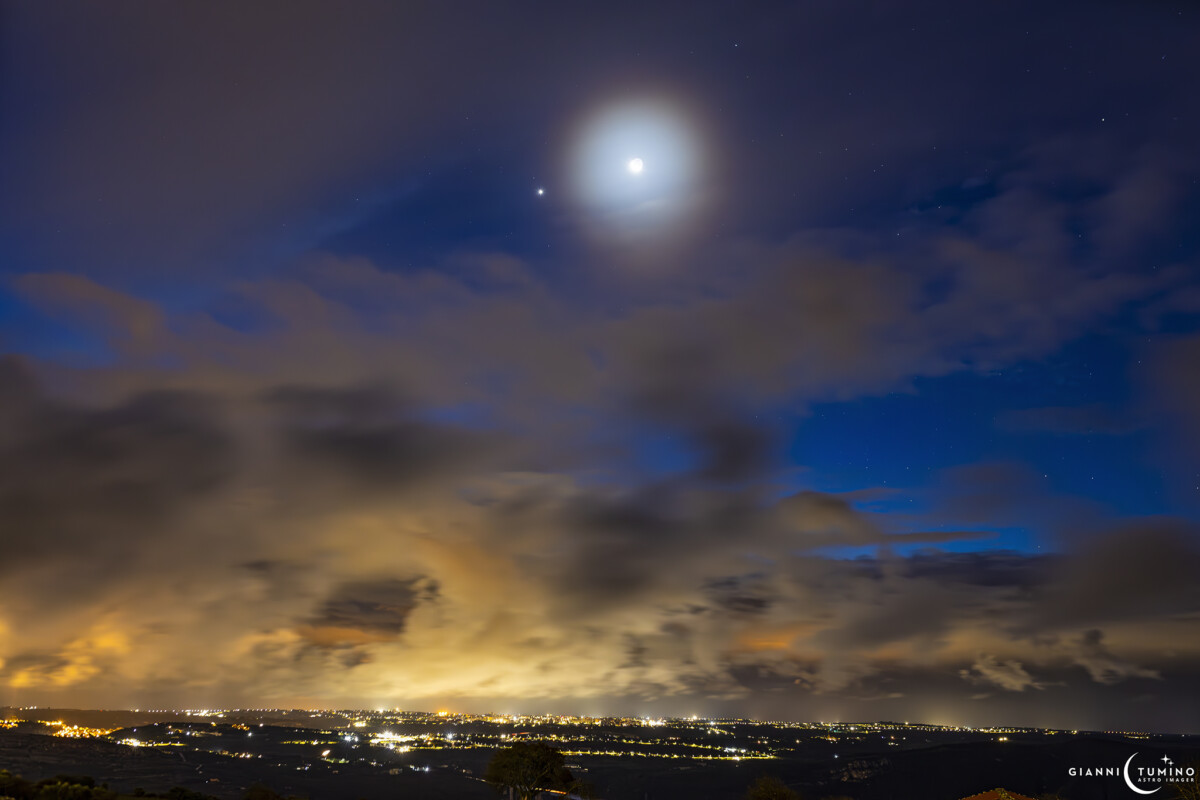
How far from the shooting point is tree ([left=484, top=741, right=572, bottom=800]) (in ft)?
229

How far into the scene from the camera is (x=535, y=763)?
230ft

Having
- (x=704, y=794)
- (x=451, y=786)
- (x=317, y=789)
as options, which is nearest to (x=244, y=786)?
(x=317, y=789)

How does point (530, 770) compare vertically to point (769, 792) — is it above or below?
above

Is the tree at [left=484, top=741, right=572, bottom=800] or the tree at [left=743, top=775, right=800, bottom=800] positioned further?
the tree at [left=743, top=775, right=800, bottom=800]

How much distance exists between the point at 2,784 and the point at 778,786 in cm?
6896

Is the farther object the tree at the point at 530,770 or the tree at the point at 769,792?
the tree at the point at 769,792

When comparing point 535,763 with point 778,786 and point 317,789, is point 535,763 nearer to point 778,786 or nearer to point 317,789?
point 778,786

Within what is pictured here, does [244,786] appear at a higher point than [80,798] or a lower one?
lower

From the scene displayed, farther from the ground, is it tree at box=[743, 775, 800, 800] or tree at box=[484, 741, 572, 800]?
tree at box=[484, 741, 572, 800]

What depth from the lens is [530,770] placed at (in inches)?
2756

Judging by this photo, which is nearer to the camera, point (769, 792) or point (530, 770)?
point (530, 770)

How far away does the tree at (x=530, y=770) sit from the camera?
6994cm

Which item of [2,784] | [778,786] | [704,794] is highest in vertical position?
[2,784]

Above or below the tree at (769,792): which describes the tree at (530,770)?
above
